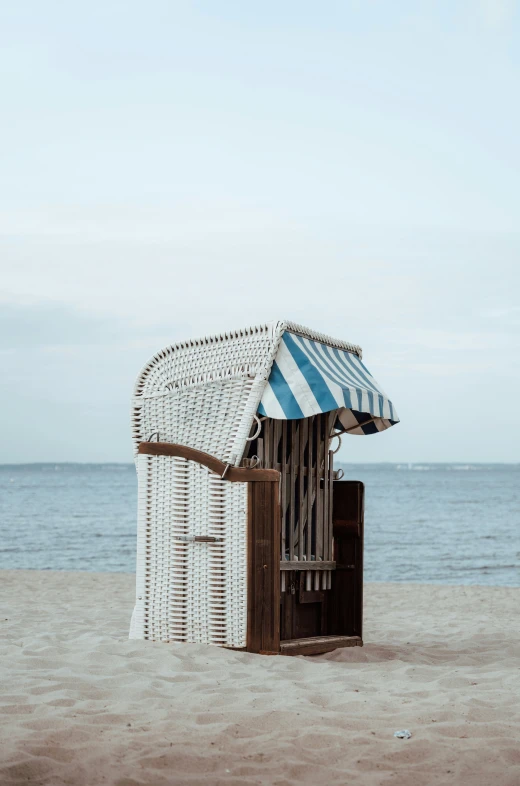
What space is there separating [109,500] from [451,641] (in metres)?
43.6

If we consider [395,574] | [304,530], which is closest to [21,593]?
[304,530]

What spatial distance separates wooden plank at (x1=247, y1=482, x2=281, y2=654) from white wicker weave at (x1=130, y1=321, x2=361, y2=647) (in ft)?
0.18

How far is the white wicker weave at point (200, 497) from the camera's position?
18.8ft

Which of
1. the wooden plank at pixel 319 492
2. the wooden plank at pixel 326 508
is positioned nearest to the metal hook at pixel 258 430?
the wooden plank at pixel 319 492

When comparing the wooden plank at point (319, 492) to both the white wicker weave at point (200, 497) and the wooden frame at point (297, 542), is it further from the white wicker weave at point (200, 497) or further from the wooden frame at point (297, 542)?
the white wicker weave at point (200, 497)

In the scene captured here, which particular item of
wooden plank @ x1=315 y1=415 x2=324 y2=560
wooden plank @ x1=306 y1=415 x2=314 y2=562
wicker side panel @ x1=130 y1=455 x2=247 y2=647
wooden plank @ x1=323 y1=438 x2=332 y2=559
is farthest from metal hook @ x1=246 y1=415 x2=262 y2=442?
wooden plank @ x1=323 y1=438 x2=332 y2=559

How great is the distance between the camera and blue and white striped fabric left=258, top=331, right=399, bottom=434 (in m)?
5.66

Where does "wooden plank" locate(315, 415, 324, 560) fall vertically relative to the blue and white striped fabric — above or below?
below

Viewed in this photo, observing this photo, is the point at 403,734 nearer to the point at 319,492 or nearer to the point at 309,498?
the point at 309,498

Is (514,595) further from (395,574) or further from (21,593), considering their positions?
(395,574)

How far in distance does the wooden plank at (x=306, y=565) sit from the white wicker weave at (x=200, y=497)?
39 cm

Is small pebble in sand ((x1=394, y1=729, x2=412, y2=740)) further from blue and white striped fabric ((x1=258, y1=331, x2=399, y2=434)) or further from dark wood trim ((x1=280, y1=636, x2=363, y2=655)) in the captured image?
blue and white striped fabric ((x1=258, y1=331, x2=399, y2=434))

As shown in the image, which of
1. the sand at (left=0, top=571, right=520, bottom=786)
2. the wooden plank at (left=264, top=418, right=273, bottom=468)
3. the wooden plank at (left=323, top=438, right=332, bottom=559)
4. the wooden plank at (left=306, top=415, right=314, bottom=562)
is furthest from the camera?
the wooden plank at (left=323, top=438, right=332, bottom=559)

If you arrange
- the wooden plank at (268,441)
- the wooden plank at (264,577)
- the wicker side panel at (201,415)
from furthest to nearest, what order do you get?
the wooden plank at (268,441), the wicker side panel at (201,415), the wooden plank at (264,577)
